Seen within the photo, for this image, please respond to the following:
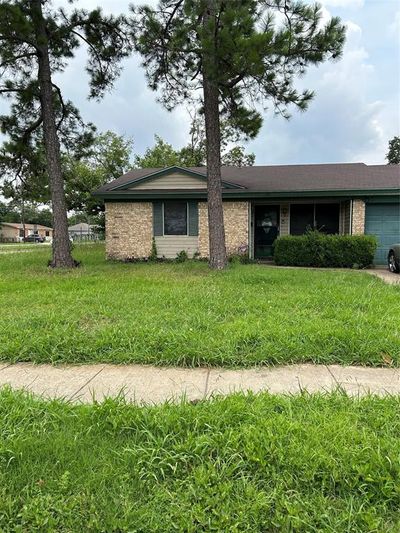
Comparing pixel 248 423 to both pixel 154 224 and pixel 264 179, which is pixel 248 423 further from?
pixel 264 179

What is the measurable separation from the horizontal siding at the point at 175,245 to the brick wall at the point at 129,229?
1.42ft

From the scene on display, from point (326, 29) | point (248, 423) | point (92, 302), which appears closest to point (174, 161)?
point (326, 29)

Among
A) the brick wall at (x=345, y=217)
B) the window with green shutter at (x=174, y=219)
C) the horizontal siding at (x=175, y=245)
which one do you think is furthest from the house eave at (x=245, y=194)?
the horizontal siding at (x=175, y=245)

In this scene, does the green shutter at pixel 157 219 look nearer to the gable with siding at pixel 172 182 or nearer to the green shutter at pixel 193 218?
the gable with siding at pixel 172 182

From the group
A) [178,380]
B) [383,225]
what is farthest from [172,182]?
[178,380]

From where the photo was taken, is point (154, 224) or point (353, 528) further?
point (154, 224)

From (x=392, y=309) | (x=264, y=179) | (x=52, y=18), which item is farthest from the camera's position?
(x=264, y=179)

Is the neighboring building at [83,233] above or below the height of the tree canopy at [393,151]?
below

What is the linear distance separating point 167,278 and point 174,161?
77.9 ft

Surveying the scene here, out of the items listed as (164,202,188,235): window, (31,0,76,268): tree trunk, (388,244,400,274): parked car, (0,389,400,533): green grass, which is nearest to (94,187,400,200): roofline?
→ (164,202,188,235): window

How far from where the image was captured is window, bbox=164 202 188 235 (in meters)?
14.1

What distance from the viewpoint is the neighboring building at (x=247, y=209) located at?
13.1 meters

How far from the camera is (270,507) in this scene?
1.77 m

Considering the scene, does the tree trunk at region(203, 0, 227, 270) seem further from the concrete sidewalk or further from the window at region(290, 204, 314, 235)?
the concrete sidewalk
